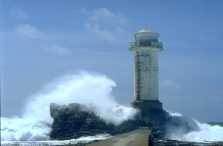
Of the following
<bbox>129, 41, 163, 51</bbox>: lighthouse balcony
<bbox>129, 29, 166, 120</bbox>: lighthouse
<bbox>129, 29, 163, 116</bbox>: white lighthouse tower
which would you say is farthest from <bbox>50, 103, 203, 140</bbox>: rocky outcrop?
<bbox>129, 41, 163, 51</bbox>: lighthouse balcony

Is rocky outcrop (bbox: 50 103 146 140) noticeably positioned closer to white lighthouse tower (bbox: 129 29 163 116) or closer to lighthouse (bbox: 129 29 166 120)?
lighthouse (bbox: 129 29 166 120)

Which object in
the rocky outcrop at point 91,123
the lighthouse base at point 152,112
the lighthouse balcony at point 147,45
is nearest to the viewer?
the rocky outcrop at point 91,123

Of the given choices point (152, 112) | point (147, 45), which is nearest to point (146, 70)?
point (147, 45)

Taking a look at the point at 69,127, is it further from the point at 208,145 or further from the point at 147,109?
the point at 208,145

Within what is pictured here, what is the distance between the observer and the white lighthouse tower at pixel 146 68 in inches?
2544

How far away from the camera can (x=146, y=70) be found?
215 feet

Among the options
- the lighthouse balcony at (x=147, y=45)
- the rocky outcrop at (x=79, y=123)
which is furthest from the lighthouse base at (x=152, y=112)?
the lighthouse balcony at (x=147, y=45)

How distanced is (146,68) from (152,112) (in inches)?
223

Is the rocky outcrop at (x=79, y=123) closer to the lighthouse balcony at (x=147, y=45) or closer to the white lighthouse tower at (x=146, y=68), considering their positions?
the white lighthouse tower at (x=146, y=68)

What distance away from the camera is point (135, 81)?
218ft

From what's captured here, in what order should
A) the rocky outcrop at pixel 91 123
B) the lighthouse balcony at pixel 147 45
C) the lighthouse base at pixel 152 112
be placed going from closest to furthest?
the rocky outcrop at pixel 91 123 < the lighthouse base at pixel 152 112 < the lighthouse balcony at pixel 147 45

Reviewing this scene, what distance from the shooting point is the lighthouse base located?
206 feet

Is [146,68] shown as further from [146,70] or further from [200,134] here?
[200,134]

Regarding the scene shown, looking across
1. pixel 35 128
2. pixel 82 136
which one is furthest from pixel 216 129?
pixel 35 128
